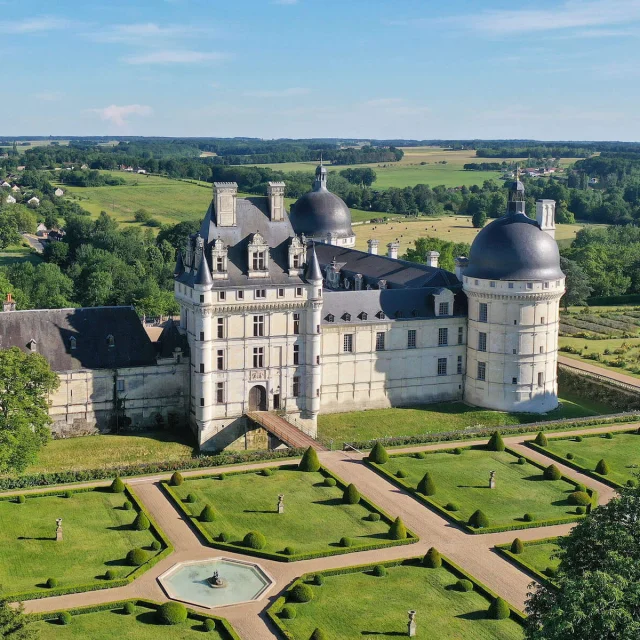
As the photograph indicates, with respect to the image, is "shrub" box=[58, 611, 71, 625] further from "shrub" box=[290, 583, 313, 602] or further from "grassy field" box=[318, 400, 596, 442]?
"grassy field" box=[318, 400, 596, 442]

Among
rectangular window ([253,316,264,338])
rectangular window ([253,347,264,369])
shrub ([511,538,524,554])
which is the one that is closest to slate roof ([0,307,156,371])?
rectangular window ([253,347,264,369])

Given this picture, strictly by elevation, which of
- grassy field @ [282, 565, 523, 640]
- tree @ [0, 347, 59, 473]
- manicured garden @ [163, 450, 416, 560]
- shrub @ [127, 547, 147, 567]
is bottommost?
grassy field @ [282, 565, 523, 640]

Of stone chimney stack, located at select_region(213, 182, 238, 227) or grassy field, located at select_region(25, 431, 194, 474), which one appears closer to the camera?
grassy field, located at select_region(25, 431, 194, 474)

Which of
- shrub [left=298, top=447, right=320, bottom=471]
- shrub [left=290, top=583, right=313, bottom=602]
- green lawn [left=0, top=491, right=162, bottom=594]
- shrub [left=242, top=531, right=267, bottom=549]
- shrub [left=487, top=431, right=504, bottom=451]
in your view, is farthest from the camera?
shrub [left=487, top=431, right=504, bottom=451]

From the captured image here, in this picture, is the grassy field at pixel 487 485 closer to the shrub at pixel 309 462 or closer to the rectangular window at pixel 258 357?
the shrub at pixel 309 462

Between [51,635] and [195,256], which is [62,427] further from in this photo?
[51,635]

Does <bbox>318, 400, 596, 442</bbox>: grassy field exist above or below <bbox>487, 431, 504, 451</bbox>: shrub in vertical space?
below

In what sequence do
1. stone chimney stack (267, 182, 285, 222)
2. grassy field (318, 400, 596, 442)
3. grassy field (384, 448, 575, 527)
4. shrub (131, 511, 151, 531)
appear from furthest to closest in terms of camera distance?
grassy field (318, 400, 596, 442) → stone chimney stack (267, 182, 285, 222) → grassy field (384, 448, 575, 527) → shrub (131, 511, 151, 531)

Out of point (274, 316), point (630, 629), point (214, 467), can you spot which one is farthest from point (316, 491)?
point (630, 629)
